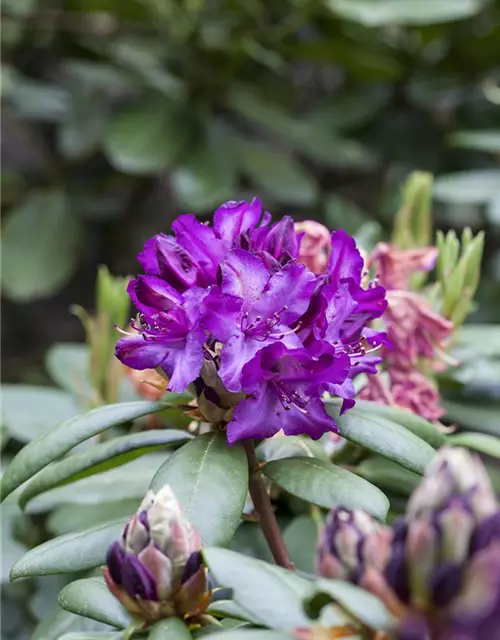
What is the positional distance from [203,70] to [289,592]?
1462mm

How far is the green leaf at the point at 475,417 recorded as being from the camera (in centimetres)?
101

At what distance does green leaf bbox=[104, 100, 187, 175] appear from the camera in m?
1.52

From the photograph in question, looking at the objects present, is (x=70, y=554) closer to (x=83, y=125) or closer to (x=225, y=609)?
(x=225, y=609)

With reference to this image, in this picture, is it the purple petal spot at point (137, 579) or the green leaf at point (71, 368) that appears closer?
the purple petal spot at point (137, 579)

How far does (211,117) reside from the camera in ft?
5.64

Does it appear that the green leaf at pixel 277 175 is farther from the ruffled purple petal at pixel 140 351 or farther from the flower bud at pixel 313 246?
the ruffled purple petal at pixel 140 351

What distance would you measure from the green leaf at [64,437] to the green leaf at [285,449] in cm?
10

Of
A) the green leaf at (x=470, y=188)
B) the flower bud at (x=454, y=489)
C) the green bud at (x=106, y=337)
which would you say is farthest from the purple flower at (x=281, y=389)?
the green leaf at (x=470, y=188)

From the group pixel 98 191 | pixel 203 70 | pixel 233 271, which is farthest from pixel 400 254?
pixel 98 191

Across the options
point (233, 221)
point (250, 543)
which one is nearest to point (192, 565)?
Answer: point (233, 221)

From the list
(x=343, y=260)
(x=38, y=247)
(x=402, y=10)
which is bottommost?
(x=38, y=247)

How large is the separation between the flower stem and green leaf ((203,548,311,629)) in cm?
17

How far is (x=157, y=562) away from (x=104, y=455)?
0.21 m

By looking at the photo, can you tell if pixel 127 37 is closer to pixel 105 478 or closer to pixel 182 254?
pixel 105 478
